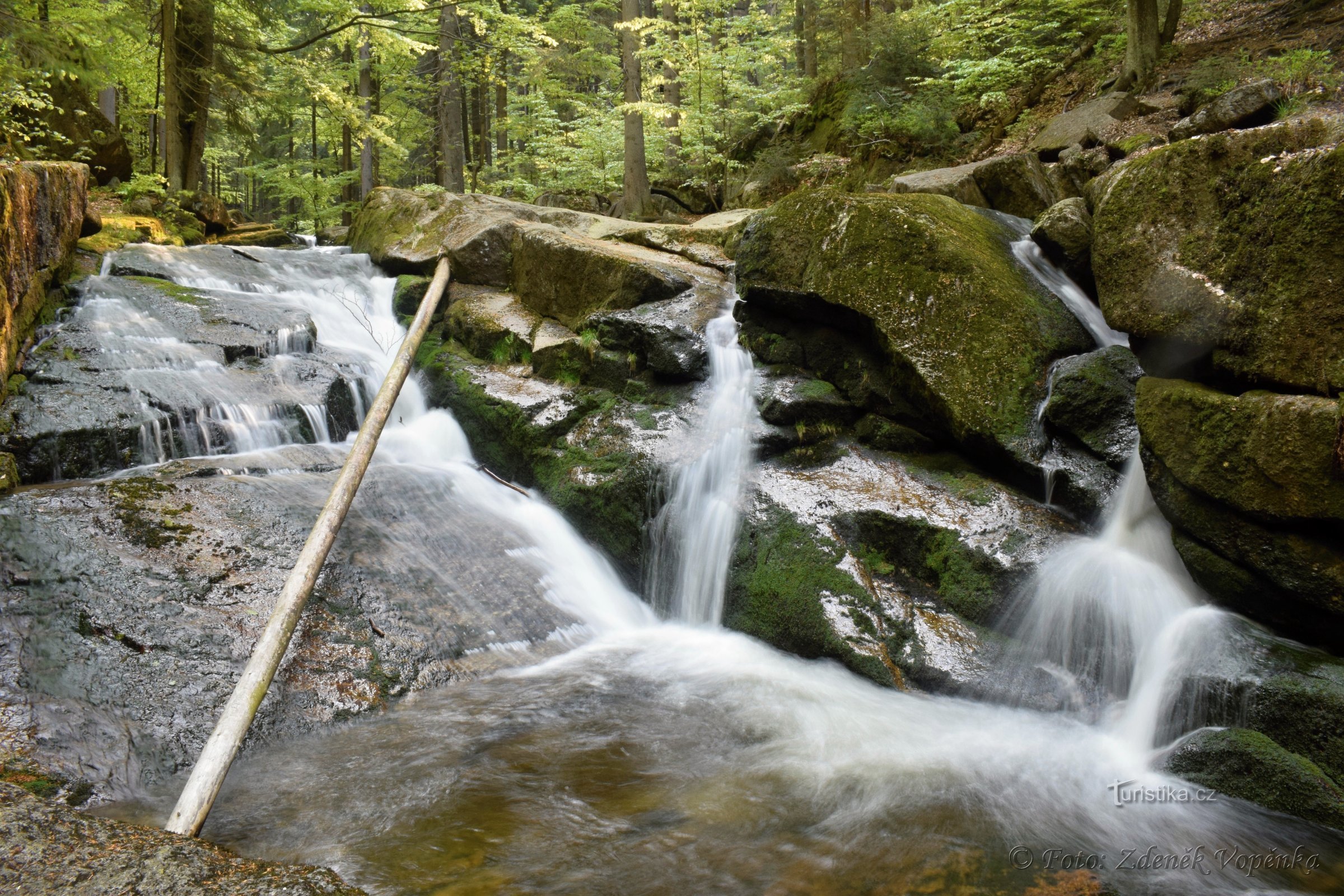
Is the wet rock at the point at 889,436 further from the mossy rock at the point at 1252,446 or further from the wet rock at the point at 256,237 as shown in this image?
the wet rock at the point at 256,237

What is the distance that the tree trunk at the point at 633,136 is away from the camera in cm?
1299

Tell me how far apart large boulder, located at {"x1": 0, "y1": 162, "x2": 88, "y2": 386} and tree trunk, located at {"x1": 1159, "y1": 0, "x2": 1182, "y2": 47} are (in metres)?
13.9

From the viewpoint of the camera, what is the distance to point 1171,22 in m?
10.2

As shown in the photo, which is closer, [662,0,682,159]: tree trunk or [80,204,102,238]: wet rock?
[80,204,102,238]: wet rock

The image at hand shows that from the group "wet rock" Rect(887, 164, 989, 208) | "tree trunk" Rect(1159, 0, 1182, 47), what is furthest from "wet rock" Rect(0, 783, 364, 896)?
"tree trunk" Rect(1159, 0, 1182, 47)

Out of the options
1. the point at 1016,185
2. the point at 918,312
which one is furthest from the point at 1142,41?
the point at 918,312

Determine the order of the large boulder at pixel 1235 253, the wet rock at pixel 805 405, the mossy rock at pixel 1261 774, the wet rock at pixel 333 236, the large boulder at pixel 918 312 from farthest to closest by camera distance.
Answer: the wet rock at pixel 333 236
the wet rock at pixel 805 405
the large boulder at pixel 918 312
the large boulder at pixel 1235 253
the mossy rock at pixel 1261 774

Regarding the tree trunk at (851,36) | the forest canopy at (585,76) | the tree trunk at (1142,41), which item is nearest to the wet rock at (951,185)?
the tree trunk at (1142,41)

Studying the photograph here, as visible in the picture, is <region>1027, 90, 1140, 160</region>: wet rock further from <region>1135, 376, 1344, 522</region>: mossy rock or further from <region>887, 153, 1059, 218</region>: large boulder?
<region>1135, 376, 1344, 522</region>: mossy rock

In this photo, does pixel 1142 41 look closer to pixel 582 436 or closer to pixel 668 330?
pixel 668 330

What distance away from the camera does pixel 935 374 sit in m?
5.71

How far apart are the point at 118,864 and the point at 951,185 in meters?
8.98

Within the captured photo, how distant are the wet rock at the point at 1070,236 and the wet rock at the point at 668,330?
10.7ft

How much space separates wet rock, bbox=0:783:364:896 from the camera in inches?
96.8
